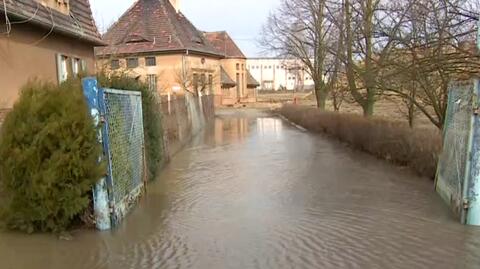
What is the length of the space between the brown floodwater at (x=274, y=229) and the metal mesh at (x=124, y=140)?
0.51 metres

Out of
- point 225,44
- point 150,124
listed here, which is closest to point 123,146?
point 150,124

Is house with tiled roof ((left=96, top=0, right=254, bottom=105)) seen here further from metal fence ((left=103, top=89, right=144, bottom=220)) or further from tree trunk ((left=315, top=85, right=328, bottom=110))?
metal fence ((left=103, top=89, right=144, bottom=220))

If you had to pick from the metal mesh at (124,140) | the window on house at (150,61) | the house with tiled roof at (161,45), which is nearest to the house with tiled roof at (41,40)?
the metal mesh at (124,140)

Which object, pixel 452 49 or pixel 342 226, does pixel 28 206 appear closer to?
pixel 342 226

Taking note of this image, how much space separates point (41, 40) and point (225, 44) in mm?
56357

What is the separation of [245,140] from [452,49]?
11.6 metres

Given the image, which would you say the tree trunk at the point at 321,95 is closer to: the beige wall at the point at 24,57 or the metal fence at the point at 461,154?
the beige wall at the point at 24,57

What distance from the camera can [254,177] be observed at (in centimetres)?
1171

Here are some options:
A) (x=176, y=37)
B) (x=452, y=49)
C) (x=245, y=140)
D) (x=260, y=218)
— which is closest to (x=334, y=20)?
(x=245, y=140)

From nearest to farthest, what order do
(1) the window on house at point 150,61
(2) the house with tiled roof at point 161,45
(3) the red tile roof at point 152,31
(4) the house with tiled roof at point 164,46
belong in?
(4) the house with tiled roof at point 164,46
(2) the house with tiled roof at point 161,45
(3) the red tile roof at point 152,31
(1) the window on house at point 150,61

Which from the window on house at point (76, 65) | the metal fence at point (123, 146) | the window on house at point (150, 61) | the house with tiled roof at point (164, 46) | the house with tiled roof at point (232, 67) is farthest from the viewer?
the house with tiled roof at point (232, 67)

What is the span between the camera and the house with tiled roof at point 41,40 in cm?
1180

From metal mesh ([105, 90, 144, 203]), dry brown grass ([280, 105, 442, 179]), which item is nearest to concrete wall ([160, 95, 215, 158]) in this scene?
metal mesh ([105, 90, 144, 203])

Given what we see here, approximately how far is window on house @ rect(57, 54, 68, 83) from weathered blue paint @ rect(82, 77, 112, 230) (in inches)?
341
